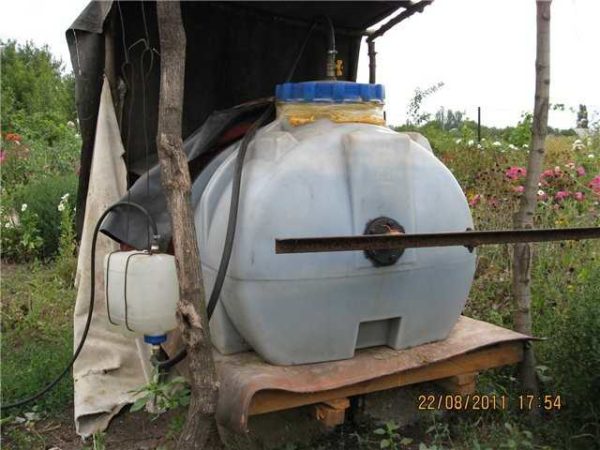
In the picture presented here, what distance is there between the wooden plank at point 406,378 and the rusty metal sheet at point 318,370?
0.03m

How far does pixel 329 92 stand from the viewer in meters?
2.22

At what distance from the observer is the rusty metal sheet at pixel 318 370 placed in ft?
6.01

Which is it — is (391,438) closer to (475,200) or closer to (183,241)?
(183,241)

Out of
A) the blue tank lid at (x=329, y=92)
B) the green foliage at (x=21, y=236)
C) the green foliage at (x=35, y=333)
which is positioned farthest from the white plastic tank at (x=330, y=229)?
the green foliage at (x=21, y=236)

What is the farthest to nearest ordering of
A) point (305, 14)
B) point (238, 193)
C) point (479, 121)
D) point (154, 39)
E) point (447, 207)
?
point (479, 121), point (305, 14), point (154, 39), point (447, 207), point (238, 193)

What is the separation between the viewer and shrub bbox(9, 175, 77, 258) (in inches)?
202

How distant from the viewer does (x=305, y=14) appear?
288 centimetres

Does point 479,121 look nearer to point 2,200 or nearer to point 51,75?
point 2,200

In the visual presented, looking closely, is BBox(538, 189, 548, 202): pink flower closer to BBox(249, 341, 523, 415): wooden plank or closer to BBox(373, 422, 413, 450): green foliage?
BBox(249, 341, 523, 415): wooden plank

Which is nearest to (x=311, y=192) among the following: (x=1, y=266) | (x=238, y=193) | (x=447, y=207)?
(x=238, y=193)

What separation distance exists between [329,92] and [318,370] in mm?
1007

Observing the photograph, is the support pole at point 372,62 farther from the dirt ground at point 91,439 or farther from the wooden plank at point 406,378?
the dirt ground at point 91,439

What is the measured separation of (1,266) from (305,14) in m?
3.52

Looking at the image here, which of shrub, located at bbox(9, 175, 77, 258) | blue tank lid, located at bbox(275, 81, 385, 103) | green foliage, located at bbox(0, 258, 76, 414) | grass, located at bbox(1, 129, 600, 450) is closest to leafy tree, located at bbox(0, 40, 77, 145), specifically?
shrub, located at bbox(9, 175, 77, 258)
